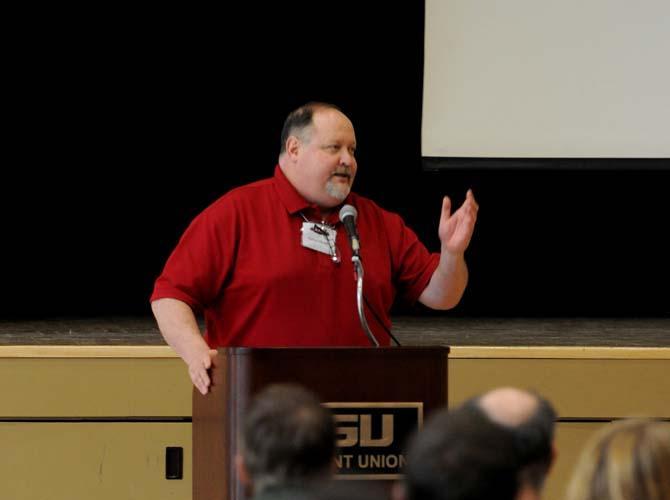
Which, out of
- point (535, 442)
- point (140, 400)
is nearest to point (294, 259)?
point (140, 400)

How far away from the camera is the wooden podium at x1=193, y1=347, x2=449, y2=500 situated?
263cm

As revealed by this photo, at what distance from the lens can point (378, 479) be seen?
2.65 meters

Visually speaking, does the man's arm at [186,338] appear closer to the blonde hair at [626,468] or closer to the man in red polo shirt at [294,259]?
the man in red polo shirt at [294,259]

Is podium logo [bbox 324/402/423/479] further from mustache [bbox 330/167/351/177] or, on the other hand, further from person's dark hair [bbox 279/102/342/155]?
person's dark hair [bbox 279/102/342/155]

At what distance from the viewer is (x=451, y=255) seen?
10.1 ft

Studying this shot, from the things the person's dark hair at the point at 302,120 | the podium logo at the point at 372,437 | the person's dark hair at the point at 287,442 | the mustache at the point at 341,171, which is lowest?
the podium logo at the point at 372,437

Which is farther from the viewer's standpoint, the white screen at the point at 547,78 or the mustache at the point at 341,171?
the white screen at the point at 547,78

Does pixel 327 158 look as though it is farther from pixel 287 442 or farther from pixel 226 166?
pixel 226 166

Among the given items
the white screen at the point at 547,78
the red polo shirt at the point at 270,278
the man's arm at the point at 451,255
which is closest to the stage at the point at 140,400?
the man's arm at the point at 451,255

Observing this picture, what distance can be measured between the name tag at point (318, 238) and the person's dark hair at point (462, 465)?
174 cm

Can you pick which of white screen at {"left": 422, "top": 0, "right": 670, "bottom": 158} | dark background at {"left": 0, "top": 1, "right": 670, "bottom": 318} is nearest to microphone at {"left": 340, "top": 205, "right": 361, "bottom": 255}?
white screen at {"left": 422, "top": 0, "right": 670, "bottom": 158}

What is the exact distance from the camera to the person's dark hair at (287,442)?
1513mm

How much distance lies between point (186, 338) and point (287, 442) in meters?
1.38

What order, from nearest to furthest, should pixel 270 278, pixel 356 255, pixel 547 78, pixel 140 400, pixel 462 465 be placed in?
1. pixel 462 465
2. pixel 356 255
3. pixel 270 278
4. pixel 140 400
5. pixel 547 78
